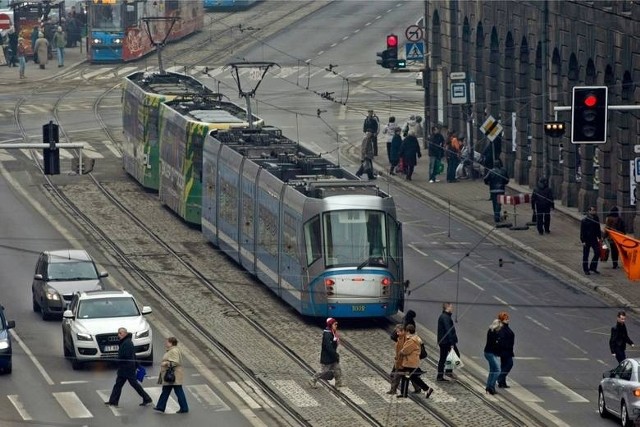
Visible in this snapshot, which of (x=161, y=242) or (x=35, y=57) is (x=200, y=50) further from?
(x=161, y=242)

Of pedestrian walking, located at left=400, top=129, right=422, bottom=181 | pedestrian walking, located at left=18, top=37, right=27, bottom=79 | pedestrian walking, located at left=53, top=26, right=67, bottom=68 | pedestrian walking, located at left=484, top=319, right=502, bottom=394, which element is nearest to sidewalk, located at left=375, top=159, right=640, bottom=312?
pedestrian walking, located at left=400, top=129, right=422, bottom=181

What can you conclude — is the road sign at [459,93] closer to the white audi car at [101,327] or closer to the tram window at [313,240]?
the tram window at [313,240]

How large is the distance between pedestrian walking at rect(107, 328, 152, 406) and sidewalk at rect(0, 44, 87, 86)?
55.1 metres

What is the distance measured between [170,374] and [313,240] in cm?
780

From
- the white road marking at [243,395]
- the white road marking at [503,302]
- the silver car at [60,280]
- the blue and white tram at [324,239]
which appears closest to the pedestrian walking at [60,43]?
the blue and white tram at [324,239]

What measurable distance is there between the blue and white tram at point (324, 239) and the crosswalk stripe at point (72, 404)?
24.1 feet

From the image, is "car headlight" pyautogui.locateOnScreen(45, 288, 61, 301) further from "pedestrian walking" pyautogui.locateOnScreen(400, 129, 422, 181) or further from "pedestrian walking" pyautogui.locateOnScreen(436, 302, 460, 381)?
"pedestrian walking" pyautogui.locateOnScreen(400, 129, 422, 181)

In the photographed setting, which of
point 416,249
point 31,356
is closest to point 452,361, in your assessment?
point 31,356

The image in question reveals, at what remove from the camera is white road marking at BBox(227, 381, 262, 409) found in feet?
120

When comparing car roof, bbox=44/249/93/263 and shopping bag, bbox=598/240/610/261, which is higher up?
car roof, bbox=44/249/93/263

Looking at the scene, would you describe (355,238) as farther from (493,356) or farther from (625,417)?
(625,417)

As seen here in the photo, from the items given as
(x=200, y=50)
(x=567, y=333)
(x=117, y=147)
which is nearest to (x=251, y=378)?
(x=567, y=333)

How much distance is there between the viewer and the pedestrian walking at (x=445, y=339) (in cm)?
3803

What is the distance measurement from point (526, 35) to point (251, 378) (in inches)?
1057
